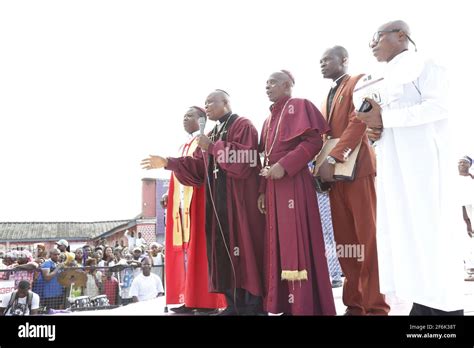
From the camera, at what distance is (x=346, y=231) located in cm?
331

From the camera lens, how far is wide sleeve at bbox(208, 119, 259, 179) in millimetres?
3498

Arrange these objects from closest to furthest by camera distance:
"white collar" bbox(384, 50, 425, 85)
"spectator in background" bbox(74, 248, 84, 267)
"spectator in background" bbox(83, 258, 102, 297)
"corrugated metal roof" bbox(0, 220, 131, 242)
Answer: "white collar" bbox(384, 50, 425, 85) → "spectator in background" bbox(83, 258, 102, 297) → "corrugated metal roof" bbox(0, 220, 131, 242) → "spectator in background" bbox(74, 248, 84, 267)

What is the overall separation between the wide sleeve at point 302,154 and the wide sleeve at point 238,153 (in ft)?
1.17

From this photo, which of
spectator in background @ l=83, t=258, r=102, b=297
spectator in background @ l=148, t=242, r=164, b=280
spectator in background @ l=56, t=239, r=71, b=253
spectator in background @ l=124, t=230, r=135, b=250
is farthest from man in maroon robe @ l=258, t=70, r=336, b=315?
spectator in background @ l=124, t=230, r=135, b=250

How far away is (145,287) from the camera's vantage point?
669cm

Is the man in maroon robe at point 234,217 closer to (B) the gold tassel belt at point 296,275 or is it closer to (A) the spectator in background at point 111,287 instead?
(B) the gold tassel belt at point 296,275

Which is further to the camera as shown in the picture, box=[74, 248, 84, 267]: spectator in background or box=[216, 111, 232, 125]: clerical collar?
box=[74, 248, 84, 267]: spectator in background

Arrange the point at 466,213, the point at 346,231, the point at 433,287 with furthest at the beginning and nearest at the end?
the point at 466,213, the point at 346,231, the point at 433,287

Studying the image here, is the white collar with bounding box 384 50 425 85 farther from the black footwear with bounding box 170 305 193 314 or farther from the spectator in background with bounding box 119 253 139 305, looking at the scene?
the spectator in background with bounding box 119 253 139 305

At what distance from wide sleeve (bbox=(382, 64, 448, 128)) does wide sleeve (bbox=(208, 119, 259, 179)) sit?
1.17m
